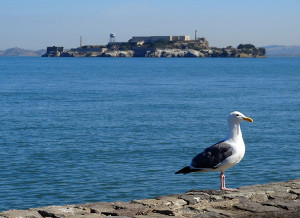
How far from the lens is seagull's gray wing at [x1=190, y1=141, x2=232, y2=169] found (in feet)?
32.9

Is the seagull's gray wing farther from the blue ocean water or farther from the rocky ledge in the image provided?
the blue ocean water

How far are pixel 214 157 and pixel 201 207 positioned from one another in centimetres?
120

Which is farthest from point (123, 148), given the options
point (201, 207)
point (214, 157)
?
point (201, 207)

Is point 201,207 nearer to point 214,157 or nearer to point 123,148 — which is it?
point 214,157

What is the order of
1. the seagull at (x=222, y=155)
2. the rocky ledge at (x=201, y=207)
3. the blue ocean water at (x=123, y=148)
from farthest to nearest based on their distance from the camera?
1. the blue ocean water at (x=123, y=148)
2. the seagull at (x=222, y=155)
3. the rocky ledge at (x=201, y=207)

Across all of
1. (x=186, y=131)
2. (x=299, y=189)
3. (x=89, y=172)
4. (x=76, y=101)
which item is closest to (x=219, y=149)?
(x=299, y=189)

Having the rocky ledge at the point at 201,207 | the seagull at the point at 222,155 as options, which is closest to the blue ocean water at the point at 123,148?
the seagull at the point at 222,155

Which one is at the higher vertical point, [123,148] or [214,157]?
[214,157]

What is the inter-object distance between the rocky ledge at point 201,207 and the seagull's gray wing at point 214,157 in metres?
0.51

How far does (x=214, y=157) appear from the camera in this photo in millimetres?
10062

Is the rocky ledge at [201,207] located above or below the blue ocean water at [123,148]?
above

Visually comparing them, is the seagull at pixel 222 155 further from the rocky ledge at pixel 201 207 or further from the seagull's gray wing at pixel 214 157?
the rocky ledge at pixel 201 207

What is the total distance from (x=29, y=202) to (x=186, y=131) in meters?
14.2

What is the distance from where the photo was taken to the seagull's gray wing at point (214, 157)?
1003cm
